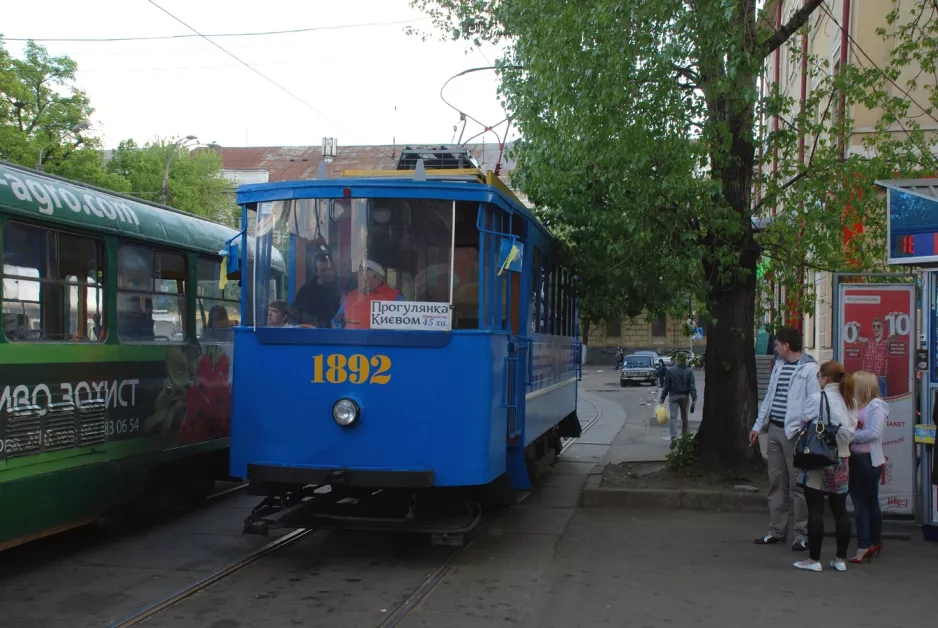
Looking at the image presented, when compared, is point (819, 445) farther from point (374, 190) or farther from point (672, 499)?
point (374, 190)

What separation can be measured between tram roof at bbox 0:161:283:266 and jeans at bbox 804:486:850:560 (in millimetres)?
4589

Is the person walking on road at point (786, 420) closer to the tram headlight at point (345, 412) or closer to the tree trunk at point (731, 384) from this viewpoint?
the tree trunk at point (731, 384)

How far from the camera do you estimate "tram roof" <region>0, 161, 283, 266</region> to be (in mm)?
7059

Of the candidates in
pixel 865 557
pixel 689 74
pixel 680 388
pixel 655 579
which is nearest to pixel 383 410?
pixel 655 579

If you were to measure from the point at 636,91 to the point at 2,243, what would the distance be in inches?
241

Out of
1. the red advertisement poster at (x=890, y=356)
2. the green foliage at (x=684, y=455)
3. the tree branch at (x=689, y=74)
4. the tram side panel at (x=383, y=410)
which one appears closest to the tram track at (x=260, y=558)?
the tram side panel at (x=383, y=410)

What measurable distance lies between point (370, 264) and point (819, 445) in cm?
371

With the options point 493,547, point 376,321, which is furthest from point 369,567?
point 376,321

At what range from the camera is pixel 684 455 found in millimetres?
11383

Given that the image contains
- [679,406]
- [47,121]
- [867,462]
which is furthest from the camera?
[47,121]

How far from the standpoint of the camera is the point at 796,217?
34.7 feet

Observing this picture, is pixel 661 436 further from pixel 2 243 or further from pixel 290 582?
pixel 2 243

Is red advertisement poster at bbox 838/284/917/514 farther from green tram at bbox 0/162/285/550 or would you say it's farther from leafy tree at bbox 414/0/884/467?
green tram at bbox 0/162/285/550

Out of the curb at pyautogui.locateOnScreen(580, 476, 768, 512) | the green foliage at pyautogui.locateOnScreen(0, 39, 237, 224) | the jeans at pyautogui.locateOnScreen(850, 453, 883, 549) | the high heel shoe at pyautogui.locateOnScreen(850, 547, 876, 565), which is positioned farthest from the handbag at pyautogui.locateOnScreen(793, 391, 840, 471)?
the green foliage at pyautogui.locateOnScreen(0, 39, 237, 224)
